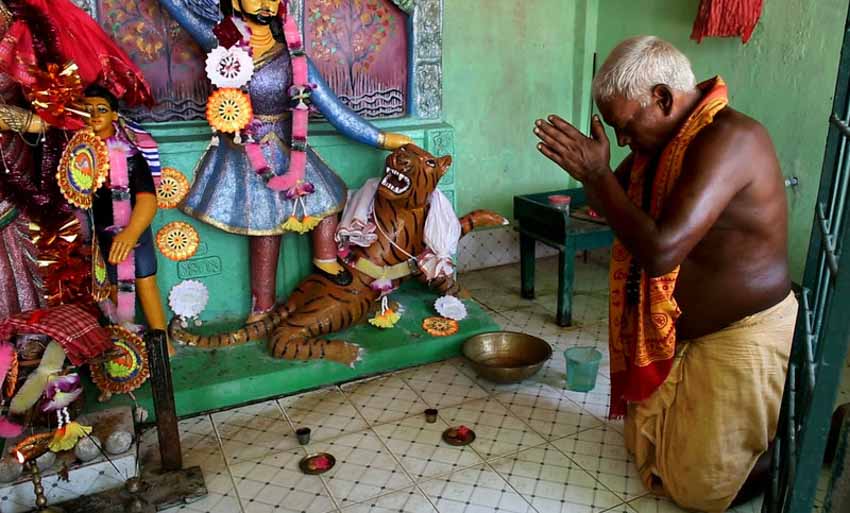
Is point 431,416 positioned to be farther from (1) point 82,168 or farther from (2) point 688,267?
(1) point 82,168

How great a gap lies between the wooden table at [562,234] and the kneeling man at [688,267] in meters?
1.32

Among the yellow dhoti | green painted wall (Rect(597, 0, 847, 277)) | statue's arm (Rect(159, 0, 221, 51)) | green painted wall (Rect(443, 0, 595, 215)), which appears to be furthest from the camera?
green painted wall (Rect(443, 0, 595, 215))

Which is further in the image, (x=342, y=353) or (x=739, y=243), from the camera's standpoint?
(x=342, y=353)

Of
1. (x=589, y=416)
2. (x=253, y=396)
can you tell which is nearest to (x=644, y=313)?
(x=589, y=416)

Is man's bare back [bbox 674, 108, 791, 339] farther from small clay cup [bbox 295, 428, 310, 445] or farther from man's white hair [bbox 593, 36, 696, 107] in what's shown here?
small clay cup [bbox 295, 428, 310, 445]

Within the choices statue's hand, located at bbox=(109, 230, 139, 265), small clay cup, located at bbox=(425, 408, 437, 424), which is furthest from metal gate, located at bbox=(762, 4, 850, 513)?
statue's hand, located at bbox=(109, 230, 139, 265)

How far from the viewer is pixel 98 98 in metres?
2.98

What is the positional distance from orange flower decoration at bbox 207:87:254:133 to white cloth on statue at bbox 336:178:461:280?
0.72 m

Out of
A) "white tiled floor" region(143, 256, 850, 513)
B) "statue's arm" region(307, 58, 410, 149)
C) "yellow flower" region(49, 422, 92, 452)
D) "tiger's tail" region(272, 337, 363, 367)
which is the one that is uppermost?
"statue's arm" region(307, 58, 410, 149)

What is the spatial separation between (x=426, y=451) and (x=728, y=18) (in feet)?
9.72

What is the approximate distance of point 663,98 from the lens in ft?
7.21

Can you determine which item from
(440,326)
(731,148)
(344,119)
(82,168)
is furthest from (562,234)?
(82,168)

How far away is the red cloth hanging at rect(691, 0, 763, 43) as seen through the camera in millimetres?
3865

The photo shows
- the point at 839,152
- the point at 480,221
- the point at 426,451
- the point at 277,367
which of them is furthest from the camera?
the point at 480,221
